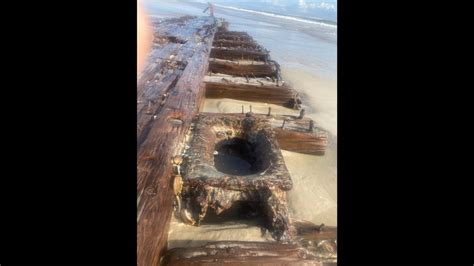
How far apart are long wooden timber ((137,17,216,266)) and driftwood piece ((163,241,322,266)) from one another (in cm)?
19

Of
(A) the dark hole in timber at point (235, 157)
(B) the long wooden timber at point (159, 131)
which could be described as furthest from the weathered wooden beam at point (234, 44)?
(A) the dark hole in timber at point (235, 157)

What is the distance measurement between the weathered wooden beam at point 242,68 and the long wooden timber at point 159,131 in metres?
0.64

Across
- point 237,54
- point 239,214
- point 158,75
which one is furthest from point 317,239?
point 237,54

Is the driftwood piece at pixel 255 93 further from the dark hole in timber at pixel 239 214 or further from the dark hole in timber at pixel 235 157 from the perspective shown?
the dark hole in timber at pixel 239 214

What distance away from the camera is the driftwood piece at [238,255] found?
8.16 feet

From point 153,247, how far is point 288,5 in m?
65.1

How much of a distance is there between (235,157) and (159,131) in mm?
1205

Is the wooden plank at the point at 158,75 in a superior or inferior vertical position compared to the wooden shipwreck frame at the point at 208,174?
superior
